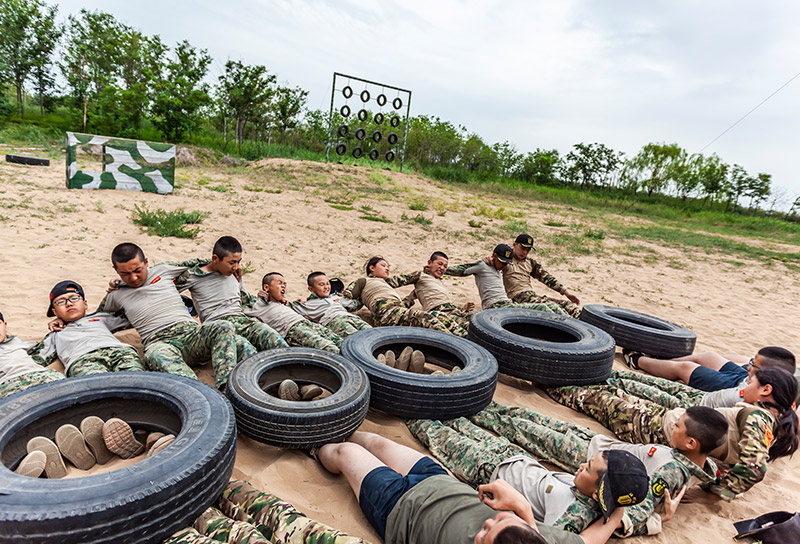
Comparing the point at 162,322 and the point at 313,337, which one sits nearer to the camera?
the point at 162,322

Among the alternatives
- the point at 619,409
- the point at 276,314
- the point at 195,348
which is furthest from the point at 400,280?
the point at 619,409

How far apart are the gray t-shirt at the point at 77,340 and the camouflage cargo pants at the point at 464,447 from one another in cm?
253

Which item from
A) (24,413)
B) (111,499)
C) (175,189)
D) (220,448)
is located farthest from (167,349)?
(175,189)

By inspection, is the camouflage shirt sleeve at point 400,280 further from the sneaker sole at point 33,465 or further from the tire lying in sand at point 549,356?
the sneaker sole at point 33,465

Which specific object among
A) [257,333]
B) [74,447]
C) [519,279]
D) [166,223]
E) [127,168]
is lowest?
[74,447]

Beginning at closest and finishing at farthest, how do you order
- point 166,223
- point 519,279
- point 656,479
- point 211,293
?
point 656,479 → point 211,293 → point 519,279 → point 166,223

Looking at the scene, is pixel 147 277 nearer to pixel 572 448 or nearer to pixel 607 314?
pixel 572 448

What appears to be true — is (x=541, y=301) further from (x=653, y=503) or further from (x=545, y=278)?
(x=653, y=503)

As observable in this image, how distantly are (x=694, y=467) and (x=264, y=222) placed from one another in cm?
938

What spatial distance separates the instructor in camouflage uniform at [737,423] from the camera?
2.88 m

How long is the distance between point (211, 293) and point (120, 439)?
193 cm

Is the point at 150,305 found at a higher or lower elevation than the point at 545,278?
lower

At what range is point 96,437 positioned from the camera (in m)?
2.54

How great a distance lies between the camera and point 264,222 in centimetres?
1030
